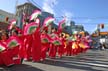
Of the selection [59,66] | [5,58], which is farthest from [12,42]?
[59,66]

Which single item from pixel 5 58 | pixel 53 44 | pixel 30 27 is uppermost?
pixel 30 27

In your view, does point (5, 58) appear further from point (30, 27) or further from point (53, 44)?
point (53, 44)

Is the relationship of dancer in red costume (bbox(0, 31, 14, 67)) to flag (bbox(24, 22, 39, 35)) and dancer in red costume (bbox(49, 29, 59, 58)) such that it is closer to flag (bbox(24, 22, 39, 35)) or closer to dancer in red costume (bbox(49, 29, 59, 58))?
flag (bbox(24, 22, 39, 35))

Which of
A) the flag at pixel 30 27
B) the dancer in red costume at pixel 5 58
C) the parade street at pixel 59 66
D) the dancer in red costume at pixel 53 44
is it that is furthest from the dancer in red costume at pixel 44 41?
the dancer in red costume at pixel 5 58

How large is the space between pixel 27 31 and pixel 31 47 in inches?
34.2

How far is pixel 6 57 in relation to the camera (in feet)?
28.0

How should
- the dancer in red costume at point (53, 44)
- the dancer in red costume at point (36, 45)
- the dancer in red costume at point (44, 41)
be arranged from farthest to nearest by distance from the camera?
the dancer in red costume at point (53, 44) → the dancer in red costume at point (44, 41) → the dancer in red costume at point (36, 45)

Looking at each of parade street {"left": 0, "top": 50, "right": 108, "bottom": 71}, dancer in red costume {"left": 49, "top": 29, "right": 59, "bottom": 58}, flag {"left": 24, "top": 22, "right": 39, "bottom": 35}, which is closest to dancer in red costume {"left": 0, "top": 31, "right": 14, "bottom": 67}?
parade street {"left": 0, "top": 50, "right": 108, "bottom": 71}

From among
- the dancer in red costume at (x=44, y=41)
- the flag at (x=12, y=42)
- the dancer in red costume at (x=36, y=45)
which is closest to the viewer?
the flag at (x=12, y=42)

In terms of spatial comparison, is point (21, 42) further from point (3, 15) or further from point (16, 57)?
point (3, 15)

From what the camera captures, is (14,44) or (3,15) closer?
(14,44)

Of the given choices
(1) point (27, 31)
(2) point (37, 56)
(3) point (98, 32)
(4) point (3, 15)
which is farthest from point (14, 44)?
(3) point (98, 32)

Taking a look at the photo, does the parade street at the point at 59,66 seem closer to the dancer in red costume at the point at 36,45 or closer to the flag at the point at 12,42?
the dancer in red costume at the point at 36,45

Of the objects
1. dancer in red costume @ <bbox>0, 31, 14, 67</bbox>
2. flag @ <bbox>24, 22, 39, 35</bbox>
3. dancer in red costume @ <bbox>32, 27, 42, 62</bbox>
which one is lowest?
dancer in red costume @ <bbox>0, 31, 14, 67</bbox>
